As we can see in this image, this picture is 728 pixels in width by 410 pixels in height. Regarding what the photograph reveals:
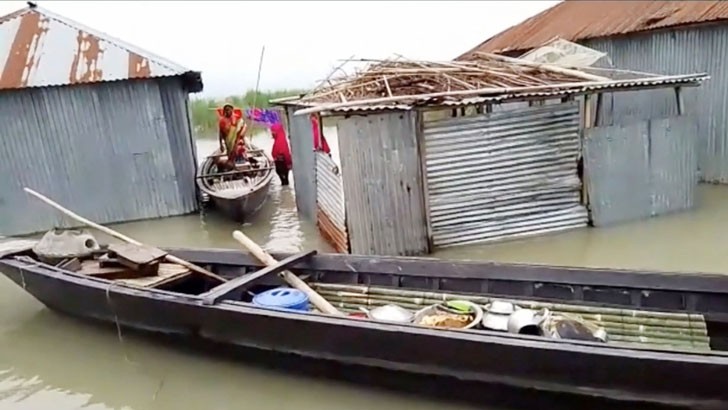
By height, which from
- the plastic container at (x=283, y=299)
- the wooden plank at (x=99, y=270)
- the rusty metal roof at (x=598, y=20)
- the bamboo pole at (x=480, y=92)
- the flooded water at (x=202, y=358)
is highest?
the rusty metal roof at (x=598, y=20)

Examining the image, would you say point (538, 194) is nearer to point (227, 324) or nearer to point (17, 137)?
point (227, 324)

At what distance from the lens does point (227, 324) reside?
496cm

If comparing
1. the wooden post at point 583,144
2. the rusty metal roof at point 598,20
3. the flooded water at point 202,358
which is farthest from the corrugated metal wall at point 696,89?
→ the wooden post at point 583,144

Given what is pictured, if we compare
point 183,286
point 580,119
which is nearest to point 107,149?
point 183,286

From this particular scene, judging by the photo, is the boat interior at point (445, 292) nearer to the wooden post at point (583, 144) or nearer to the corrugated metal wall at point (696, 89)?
the wooden post at point (583, 144)

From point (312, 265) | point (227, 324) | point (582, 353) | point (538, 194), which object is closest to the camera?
point (582, 353)

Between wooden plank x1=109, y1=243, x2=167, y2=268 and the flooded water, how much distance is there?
30.9 inches

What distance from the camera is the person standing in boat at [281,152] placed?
531 inches

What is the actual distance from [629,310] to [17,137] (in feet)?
33.8

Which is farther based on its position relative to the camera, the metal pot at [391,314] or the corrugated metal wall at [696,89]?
the corrugated metal wall at [696,89]

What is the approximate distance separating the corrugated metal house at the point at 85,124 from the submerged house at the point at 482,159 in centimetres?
334

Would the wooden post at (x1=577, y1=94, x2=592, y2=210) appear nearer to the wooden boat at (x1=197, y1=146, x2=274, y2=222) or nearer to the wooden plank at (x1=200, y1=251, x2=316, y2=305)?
the wooden plank at (x1=200, y1=251, x2=316, y2=305)

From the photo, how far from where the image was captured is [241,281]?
5254 mm

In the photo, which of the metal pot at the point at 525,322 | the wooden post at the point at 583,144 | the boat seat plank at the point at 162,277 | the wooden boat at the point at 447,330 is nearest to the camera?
the wooden boat at the point at 447,330
